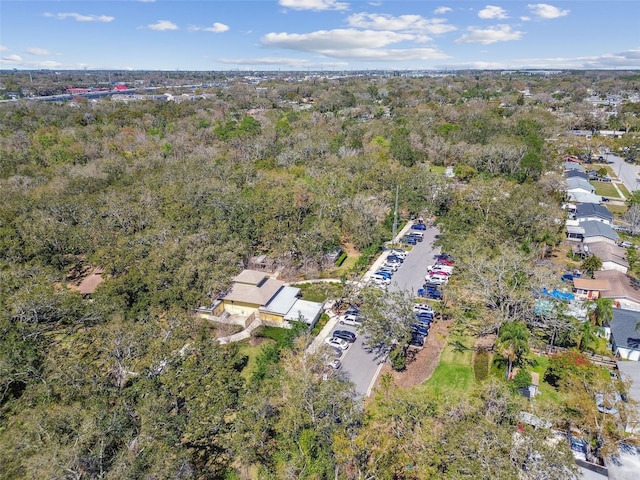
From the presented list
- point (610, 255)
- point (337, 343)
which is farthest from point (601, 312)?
point (337, 343)

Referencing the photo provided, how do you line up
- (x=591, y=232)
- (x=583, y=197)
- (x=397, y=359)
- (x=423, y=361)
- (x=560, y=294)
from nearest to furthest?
(x=397, y=359) < (x=423, y=361) < (x=560, y=294) < (x=591, y=232) < (x=583, y=197)

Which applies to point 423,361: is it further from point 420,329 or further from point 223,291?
point 223,291

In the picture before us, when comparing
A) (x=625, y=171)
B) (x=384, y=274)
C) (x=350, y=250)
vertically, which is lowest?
(x=350, y=250)

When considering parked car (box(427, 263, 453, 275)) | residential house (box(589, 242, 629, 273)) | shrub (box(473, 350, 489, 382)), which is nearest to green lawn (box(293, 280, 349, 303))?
parked car (box(427, 263, 453, 275))

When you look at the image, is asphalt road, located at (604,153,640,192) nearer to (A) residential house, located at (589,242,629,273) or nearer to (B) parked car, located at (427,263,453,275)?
(A) residential house, located at (589,242,629,273)

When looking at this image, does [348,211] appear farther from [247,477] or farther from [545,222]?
[247,477]

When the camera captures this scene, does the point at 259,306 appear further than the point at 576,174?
No

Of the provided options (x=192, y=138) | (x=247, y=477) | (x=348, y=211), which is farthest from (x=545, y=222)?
(x=192, y=138)
